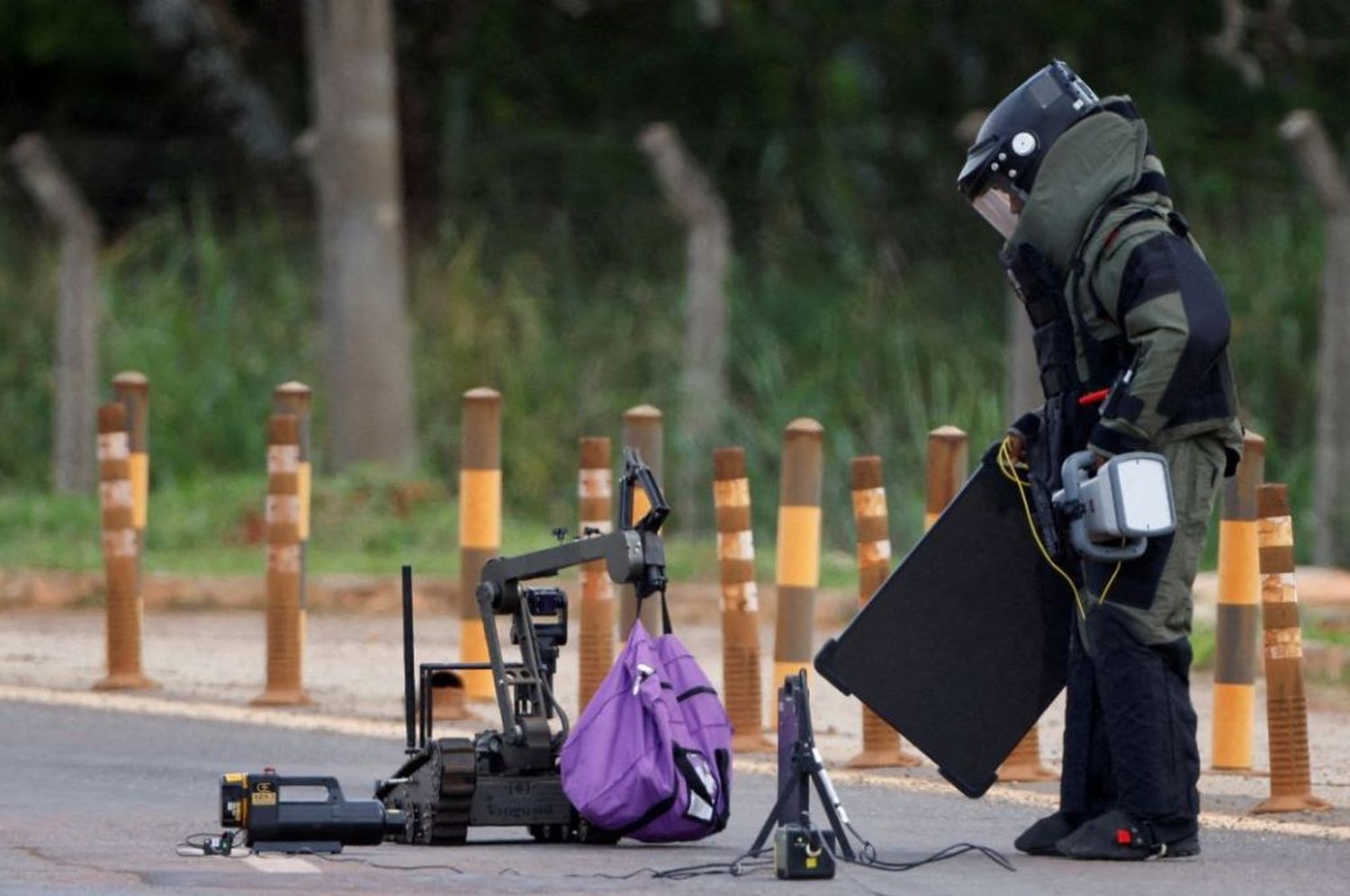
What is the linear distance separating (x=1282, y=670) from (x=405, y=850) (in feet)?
8.17

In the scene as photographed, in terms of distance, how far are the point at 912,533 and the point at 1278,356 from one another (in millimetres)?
2696

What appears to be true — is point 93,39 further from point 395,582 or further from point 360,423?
point 395,582

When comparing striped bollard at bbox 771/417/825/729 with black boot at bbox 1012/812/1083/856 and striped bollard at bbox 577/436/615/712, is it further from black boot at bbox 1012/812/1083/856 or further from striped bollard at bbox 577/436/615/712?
black boot at bbox 1012/812/1083/856

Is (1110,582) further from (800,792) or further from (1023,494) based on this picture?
(800,792)

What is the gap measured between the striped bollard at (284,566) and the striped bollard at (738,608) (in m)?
1.65

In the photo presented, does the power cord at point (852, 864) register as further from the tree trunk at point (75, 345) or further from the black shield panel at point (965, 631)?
the tree trunk at point (75, 345)

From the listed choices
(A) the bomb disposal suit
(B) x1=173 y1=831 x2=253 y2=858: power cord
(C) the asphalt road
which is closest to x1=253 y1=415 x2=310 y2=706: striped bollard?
(C) the asphalt road

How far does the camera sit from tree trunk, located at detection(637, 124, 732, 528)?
16812 mm

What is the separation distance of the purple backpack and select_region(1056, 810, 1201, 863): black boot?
0.83m

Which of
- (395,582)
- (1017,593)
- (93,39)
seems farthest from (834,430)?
(1017,593)

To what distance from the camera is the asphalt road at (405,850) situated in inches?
285

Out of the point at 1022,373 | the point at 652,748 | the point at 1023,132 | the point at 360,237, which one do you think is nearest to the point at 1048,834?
the point at 652,748

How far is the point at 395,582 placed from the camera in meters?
15.2

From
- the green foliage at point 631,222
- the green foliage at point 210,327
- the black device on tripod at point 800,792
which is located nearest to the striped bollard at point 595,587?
the black device on tripod at point 800,792
